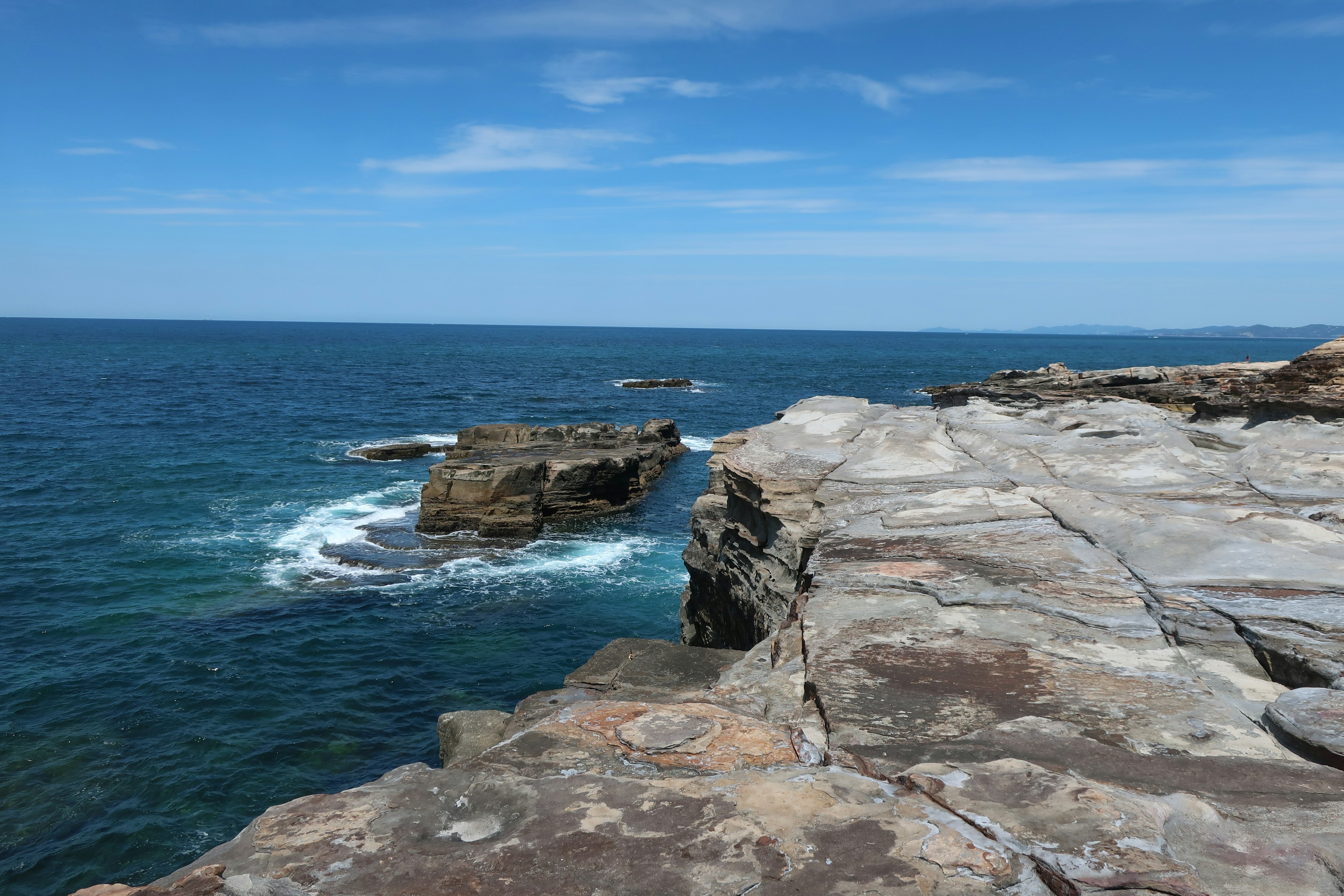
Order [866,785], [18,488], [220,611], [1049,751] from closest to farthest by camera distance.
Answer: [866,785] < [1049,751] < [220,611] < [18,488]

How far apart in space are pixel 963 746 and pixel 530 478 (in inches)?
895

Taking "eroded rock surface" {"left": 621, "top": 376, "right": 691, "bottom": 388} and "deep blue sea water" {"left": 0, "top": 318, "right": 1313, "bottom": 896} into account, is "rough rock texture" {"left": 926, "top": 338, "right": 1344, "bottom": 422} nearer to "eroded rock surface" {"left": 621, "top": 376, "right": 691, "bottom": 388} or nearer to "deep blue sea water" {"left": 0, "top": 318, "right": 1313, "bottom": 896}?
"deep blue sea water" {"left": 0, "top": 318, "right": 1313, "bottom": 896}

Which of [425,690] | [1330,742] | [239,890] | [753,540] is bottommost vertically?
[425,690]

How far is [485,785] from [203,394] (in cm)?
6151

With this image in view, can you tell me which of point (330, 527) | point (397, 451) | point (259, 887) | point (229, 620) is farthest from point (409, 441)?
point (259, 887)

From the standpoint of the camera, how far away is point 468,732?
933 cm

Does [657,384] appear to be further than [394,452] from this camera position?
Yes

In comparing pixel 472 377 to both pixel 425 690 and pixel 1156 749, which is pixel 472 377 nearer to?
pixel 425 690

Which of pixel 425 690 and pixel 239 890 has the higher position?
pixel 239 890

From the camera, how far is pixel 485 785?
3.12m

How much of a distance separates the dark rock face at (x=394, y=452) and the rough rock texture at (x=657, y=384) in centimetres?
3463

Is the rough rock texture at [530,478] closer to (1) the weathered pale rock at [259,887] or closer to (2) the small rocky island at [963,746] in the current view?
(2) the small rocky island at [963,746]

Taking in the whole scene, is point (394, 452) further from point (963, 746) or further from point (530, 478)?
point (963, 746)

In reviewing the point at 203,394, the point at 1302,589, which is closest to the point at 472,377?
the point at 203,394
